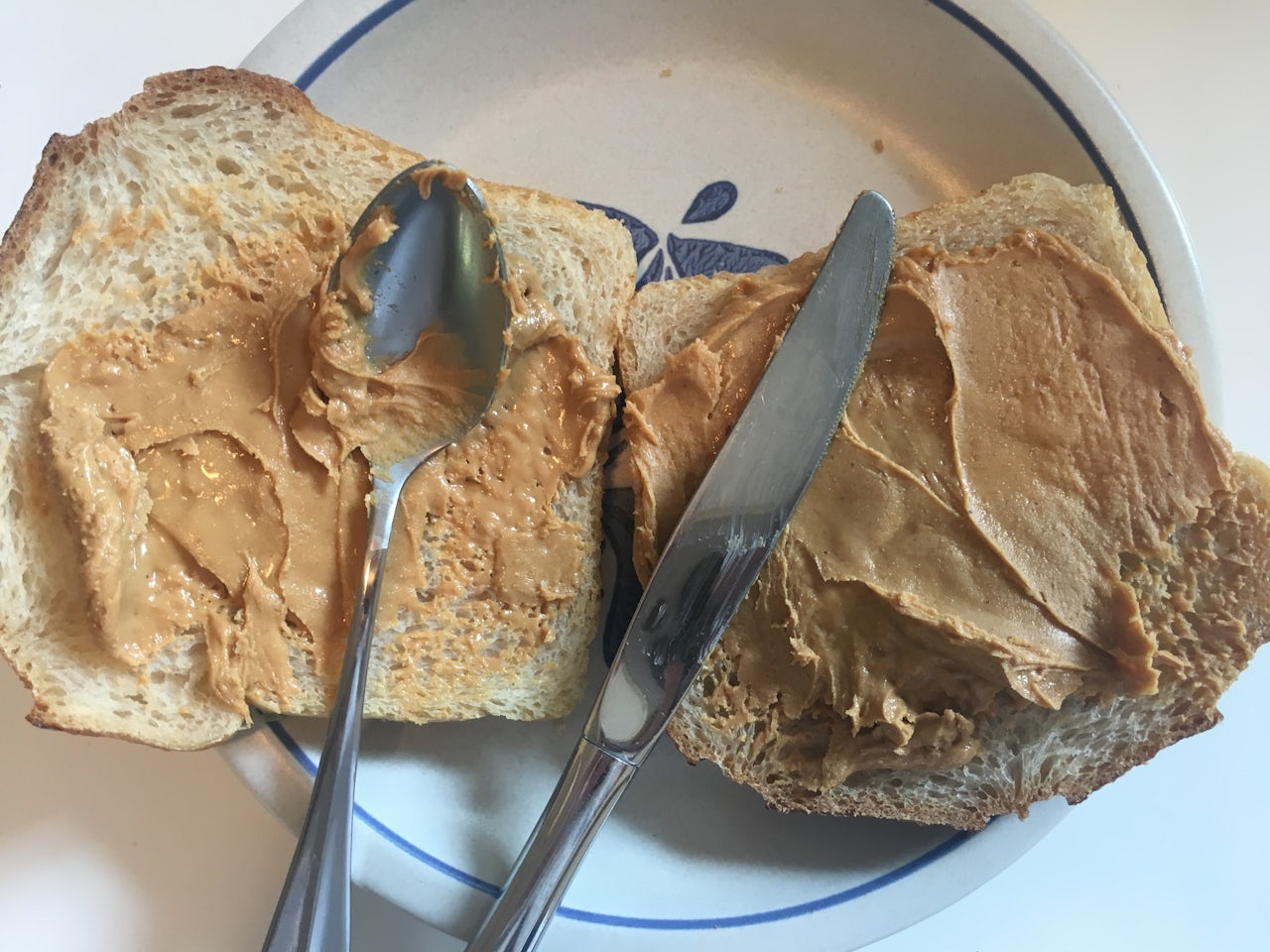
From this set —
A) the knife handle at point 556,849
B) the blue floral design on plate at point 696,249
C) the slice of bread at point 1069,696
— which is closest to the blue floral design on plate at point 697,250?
the blue floral design on plate at point 696,249

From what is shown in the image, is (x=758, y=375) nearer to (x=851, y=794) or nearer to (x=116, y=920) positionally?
(x=851, y=794)

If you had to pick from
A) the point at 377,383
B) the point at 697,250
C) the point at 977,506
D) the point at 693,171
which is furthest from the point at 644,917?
the point at 693,171

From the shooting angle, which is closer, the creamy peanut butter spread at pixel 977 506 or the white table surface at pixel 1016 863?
the creamy peanut butter spread at pixel 977 506

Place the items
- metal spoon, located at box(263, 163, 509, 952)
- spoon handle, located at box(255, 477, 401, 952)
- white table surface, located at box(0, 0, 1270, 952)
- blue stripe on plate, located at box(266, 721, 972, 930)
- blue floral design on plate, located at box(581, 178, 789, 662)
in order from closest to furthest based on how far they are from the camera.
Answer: spoon handle, located at box(255, 477, 401, 952)
metal spoon, located at box(263, 163, 509, 952)
blue stripe on plate, located at box(266, 721, 972, 930)
white table surface, located at box(0, 0, 1270, 952)
blue floral design on plate, located at box(581, 178, 789, 662)

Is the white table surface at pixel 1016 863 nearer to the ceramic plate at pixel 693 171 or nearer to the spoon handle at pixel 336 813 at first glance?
the ceramic plate at pixel 693 171

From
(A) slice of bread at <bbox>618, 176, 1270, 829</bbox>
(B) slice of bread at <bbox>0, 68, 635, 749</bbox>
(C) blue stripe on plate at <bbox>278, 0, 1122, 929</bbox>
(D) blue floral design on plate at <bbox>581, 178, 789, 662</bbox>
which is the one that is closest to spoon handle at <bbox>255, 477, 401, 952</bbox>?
(B) slice of bread at <bbox>0, 68, 635, 749</bbox>

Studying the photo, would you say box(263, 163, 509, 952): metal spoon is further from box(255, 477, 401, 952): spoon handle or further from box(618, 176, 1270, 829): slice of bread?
box(618, 176, 1270, 829): slice of bread
